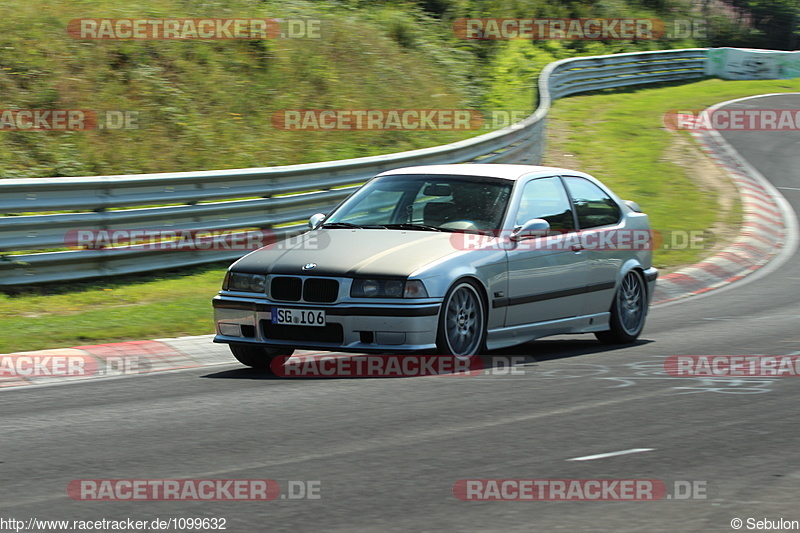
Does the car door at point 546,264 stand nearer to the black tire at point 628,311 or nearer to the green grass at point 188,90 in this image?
the black tire at point 628,311

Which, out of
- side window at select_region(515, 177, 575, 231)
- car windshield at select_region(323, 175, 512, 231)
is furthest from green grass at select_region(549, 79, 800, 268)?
car windshield at select_region(323, 175, 512, 231)

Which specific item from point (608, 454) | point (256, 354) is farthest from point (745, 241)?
point (608, 454)

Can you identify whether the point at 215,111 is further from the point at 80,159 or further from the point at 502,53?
the point at 502,53

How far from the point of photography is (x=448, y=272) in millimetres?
8281

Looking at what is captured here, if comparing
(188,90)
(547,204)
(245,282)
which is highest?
(188,90)

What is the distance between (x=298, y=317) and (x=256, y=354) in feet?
2.61

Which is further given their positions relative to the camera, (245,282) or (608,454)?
(245,282)

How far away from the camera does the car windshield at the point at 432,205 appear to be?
913 cm

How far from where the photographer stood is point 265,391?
7844 mm

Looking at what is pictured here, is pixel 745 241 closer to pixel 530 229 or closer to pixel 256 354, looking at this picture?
pixel 530 229

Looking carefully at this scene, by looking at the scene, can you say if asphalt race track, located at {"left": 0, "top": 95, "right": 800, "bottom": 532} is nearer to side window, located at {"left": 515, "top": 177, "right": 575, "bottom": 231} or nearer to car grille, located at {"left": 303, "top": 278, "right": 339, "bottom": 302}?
car grille, located at {"left": 303, "top": 278, "right": 339, "bottom": 302}

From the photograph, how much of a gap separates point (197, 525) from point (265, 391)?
3.28m

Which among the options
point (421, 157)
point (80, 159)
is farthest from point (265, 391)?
point (80, 159)

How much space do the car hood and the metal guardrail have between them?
140 inches
